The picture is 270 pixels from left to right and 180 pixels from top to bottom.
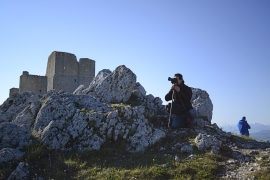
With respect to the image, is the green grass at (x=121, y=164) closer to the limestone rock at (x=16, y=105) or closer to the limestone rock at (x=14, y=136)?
the limestone rock at (x=14, y=136)

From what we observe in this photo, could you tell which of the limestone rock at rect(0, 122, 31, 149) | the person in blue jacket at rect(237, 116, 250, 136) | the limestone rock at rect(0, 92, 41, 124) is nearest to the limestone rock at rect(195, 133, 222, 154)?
the limestone rock at rect(0, 122, 31, 149)

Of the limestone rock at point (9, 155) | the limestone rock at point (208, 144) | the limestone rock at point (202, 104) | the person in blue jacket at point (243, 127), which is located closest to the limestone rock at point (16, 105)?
the limestone rock at point (9, 155)

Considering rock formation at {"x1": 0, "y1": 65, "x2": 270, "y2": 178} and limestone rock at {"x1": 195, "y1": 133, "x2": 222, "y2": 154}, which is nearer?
limestone rock at {"x1": 195, "y1": 133, "x2": 222, "y2": 154}

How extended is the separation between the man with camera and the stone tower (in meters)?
16.6

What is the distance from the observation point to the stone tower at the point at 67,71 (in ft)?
80.6

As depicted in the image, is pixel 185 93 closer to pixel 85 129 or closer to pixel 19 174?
pixel 85 129

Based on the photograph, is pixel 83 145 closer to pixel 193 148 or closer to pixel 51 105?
pixel 51 105

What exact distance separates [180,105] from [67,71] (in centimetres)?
1782

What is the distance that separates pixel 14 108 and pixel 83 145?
5.98 metres

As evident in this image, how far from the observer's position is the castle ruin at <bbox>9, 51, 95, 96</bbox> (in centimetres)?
2462

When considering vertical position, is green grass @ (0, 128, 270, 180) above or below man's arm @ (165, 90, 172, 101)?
below

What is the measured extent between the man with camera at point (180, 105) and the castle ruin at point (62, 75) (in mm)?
16556

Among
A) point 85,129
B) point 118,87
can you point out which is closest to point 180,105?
point 118,87

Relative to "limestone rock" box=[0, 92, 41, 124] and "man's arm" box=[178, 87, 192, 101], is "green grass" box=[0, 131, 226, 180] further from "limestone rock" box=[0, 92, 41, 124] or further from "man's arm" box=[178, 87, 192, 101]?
"limestone rock" box=[0, 92, 41, 124]
